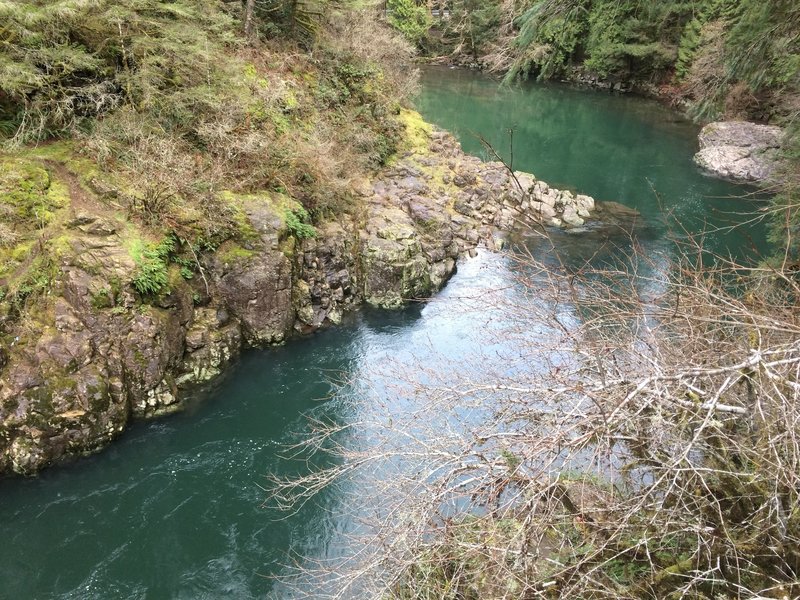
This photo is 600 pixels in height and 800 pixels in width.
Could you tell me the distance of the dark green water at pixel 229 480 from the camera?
6.58m

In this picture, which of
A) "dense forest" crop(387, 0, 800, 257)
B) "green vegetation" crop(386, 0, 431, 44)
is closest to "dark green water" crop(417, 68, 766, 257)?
"dense forest" crop(387, 0, 800, 257)

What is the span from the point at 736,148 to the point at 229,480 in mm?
20883

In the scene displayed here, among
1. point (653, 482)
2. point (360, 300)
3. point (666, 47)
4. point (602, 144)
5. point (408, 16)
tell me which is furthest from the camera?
point (408, 16)

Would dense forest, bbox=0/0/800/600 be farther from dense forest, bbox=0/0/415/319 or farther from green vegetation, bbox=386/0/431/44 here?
green vegetation, bbox=386/0/431/44

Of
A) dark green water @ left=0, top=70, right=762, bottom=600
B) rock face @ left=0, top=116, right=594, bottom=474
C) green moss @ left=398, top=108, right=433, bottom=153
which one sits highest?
green moss @ left=398, top=108, right=433, bottom=153

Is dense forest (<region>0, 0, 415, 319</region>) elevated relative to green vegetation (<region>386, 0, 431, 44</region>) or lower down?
lower down

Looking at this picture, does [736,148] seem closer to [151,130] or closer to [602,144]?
[602,144]

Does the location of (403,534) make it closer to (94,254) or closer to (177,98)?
(94,254)

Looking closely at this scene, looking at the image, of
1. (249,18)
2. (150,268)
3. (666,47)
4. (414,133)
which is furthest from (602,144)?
(150,268)

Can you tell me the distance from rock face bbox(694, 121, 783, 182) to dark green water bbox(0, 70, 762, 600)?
21.6ft

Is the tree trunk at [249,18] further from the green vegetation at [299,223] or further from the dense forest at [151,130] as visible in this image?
the green vegetation at [299,223]

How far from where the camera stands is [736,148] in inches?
800

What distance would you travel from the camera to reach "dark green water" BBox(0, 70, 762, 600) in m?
6.58

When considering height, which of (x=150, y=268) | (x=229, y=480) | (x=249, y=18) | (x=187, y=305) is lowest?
(x=229, y=480)
